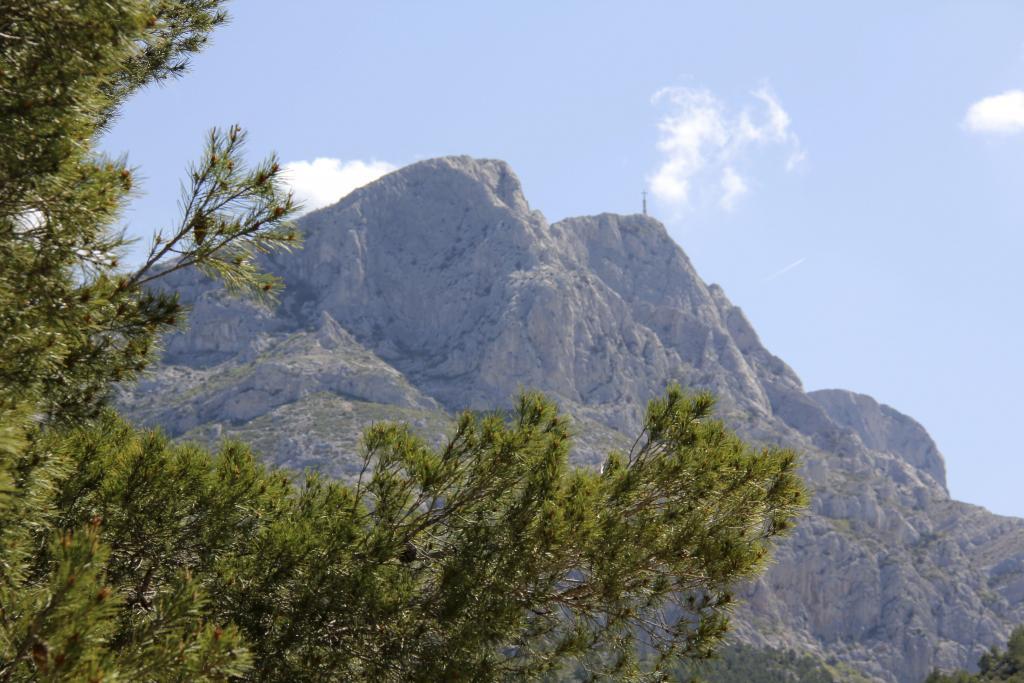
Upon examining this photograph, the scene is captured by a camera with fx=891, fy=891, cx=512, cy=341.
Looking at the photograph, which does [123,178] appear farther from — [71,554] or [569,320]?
[569,320]

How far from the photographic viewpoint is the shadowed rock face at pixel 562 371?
124 metres

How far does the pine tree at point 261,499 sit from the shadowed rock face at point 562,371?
366 ft

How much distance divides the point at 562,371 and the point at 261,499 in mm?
144588

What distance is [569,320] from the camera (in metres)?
153

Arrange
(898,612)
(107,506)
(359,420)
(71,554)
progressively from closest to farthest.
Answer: (71,554)
(107,506)
(898,612)
(359,420)

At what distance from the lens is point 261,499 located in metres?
6.59

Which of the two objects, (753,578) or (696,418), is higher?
(696,418)

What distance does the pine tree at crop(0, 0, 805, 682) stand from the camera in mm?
4512

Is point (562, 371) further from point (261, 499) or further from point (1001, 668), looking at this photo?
point (261, 499)

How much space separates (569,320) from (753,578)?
146359 millimetres

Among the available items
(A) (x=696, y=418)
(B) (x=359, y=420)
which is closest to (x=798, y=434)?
(B) (x=359, y=420)

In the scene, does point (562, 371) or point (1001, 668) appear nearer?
point (1001, 668)

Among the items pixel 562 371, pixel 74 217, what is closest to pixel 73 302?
pixel 74 217

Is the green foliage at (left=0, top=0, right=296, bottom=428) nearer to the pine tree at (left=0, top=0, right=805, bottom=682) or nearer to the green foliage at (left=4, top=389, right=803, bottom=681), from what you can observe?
the pine tree at (left=0, top=0, right=805, bottom=682)
